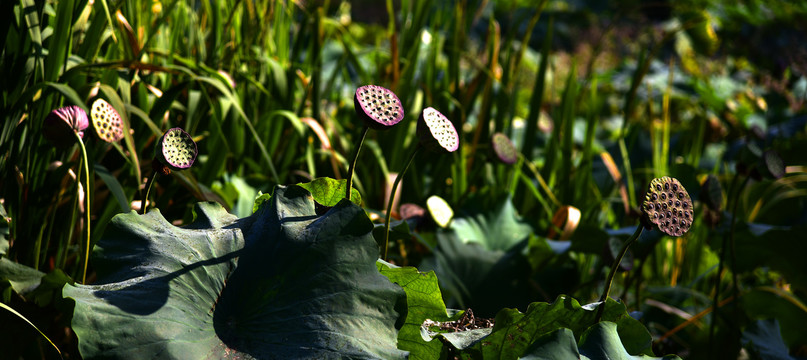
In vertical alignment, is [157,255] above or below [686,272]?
above

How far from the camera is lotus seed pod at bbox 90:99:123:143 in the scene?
26.6 inches

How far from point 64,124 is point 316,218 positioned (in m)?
0.27

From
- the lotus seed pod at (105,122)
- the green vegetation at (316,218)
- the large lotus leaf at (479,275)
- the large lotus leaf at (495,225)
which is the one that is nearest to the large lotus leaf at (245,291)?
the green vegetation at (316,218)

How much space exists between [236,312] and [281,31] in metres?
1.08

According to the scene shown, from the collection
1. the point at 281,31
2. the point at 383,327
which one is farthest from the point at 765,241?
the point at 281,31

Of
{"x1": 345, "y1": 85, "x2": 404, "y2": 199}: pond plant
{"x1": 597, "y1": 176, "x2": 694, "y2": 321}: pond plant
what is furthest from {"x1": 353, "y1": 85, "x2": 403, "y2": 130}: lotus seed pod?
{"x1": 597, "y1": 176, "x2": 694, "y2": 321}: pond plant

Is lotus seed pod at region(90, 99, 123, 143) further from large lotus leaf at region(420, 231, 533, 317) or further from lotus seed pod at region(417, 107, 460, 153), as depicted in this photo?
large lotus leaf at region(420, 231, 533, 317)

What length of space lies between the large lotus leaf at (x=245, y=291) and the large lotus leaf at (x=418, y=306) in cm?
5

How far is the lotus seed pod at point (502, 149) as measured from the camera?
3.43 feet

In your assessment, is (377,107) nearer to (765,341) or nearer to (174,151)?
(174,151)

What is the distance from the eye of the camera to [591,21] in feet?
24.0

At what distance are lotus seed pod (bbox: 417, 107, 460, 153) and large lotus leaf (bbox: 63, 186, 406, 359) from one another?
105mm

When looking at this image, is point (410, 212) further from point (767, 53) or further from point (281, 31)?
point (767, 53)

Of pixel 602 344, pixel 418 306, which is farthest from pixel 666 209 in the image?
pixel 418 306
